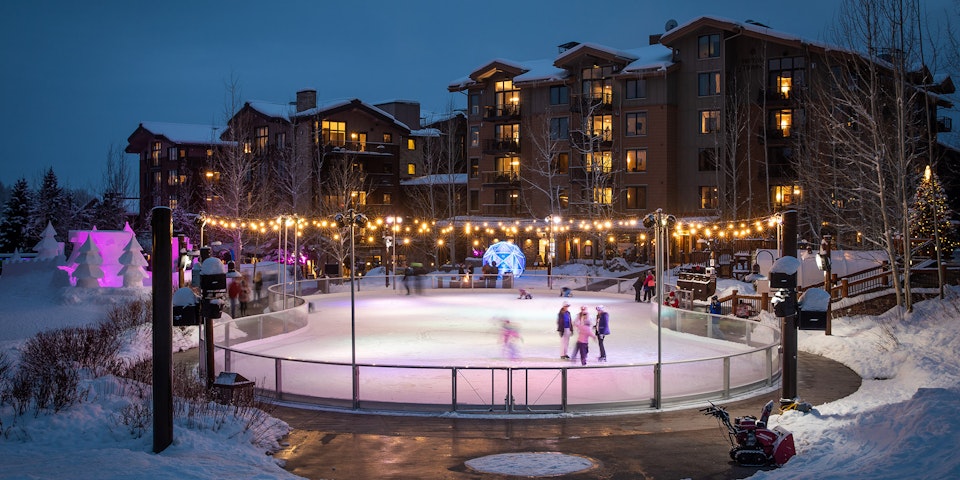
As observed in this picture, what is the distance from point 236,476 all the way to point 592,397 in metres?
7.73

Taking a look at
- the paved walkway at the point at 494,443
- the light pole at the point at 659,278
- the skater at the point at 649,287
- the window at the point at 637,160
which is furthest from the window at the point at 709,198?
the paved walkway at the point at 494,443

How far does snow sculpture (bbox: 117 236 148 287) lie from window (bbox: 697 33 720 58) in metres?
37.5

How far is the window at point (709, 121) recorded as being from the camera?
5409 centimetres

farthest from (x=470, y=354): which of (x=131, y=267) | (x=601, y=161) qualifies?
(x=601, y=161)

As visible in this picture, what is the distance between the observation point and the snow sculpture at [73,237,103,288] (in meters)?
36.8

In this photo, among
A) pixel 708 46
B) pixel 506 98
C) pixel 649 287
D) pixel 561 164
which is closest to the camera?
pixel 649 287

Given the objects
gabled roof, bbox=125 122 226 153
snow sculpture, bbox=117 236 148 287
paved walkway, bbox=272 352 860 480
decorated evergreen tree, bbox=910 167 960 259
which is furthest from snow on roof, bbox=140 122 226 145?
paved walkway, bbox=272 352 860 480

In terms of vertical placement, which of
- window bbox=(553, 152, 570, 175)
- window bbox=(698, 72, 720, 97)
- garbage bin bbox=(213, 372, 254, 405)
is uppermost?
window bbox=(698, 72, 720, 97)

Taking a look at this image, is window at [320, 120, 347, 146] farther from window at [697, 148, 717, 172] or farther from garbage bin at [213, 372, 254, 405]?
garbage bin at [213, 372, 254, 405]

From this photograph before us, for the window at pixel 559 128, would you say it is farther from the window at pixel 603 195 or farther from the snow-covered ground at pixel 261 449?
the snow-covered ground at pixel 261 449

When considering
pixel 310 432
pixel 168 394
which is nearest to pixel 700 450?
pixel 310 432

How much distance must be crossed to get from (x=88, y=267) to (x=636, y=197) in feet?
115

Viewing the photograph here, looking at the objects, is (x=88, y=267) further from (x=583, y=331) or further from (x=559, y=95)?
(x=559, y=95)

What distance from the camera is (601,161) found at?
5744 centimetres
